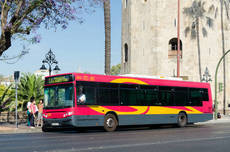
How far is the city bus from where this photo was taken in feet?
57.2

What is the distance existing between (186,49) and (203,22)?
331 cm

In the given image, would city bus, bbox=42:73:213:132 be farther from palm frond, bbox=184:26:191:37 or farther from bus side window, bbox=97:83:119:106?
palm frond, bbox=184:26:191:37

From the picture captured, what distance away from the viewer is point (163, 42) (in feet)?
128

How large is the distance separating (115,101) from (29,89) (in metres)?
8.98

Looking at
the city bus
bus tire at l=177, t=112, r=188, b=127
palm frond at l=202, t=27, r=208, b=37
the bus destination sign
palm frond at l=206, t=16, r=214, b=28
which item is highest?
palm frond at l=206, t=16, r=214, b=28

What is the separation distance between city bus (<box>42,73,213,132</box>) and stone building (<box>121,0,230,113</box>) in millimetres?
15522

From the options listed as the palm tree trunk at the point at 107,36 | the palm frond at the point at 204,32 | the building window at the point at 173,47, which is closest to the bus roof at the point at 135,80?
the palm tree trunk at the point at 107,36

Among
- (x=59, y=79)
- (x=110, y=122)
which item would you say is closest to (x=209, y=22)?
(x=110, y=122)

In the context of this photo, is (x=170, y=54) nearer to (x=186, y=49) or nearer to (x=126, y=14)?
(x=186, y=49)

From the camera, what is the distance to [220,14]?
4141cm

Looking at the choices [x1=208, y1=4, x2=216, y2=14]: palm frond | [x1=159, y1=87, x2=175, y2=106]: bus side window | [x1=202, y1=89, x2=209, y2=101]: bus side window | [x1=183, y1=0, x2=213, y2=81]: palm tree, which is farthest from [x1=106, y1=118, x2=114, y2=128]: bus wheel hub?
[x1=208, y1=4, x2=216, y2=14]: palm frond

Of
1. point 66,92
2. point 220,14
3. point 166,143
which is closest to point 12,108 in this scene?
point 66,92

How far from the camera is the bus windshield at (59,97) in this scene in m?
17.3

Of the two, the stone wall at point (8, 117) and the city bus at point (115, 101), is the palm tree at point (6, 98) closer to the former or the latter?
the stone wall at point (8, 117)
